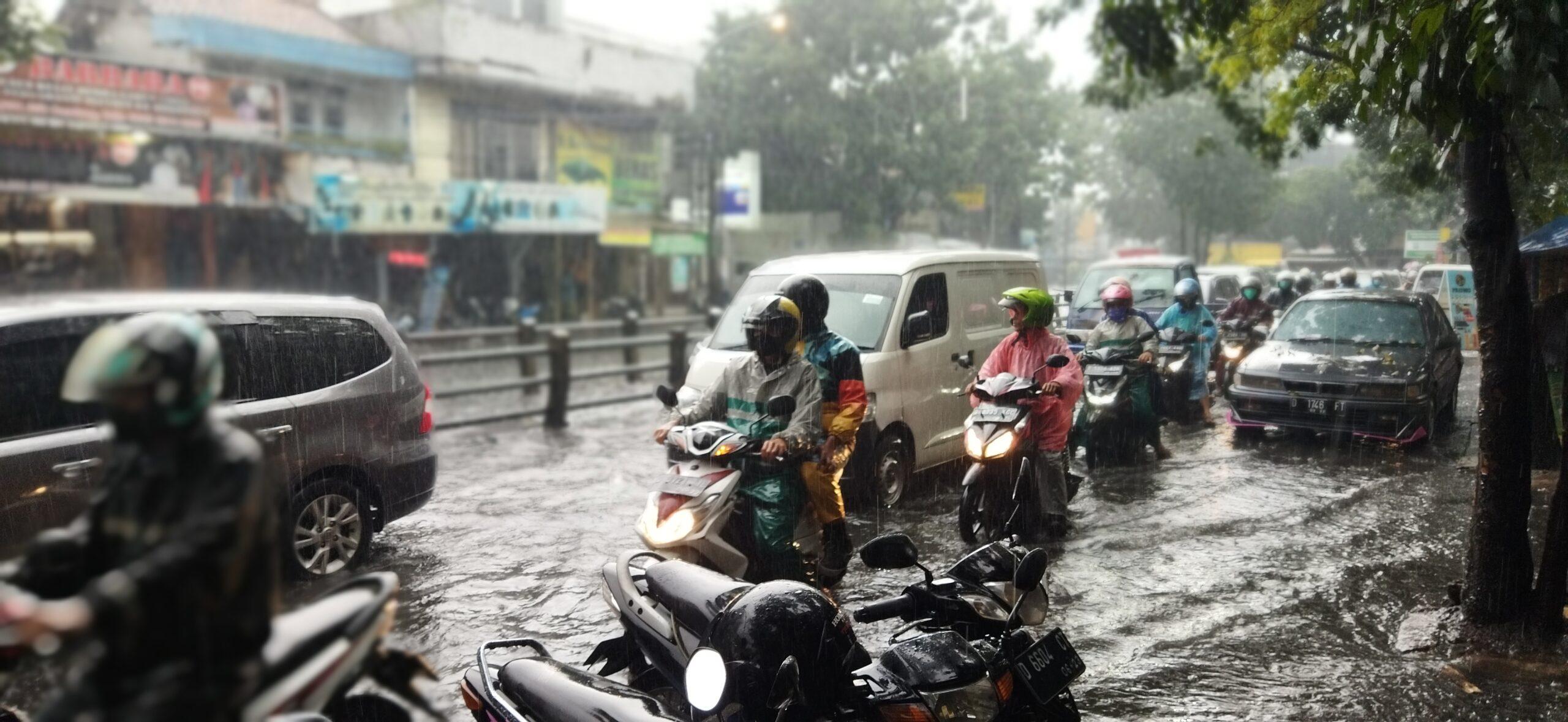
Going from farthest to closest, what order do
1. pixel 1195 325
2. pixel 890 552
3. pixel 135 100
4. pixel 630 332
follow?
pixel 135 100
pixel 630 332
pixel 1195 325
pixel 890 552

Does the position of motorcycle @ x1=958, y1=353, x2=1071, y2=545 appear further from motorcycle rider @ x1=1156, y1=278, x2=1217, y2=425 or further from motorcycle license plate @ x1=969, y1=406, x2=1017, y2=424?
motorcycle rider @ x1=1156, y1=278, x2=1217, y2=425

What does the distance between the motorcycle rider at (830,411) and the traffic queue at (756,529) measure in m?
0.01

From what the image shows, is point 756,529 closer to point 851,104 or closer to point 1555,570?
point 1555,570

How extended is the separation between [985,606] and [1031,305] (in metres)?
3.76

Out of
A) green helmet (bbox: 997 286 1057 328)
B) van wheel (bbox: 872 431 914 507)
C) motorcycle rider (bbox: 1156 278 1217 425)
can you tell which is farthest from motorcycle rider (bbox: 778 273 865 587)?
motorcycle rider (bbox: 1156 278 1217 425)

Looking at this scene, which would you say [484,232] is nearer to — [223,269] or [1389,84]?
[223,269]

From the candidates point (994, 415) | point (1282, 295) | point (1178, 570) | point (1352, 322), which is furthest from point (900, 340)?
point (1282, 295)

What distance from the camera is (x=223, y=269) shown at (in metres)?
23.2

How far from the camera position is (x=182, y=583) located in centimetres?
168

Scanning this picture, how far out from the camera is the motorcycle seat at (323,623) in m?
1.86

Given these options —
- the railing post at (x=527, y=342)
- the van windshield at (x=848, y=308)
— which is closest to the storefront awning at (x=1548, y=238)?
the van windshield at (x=848, y=308)

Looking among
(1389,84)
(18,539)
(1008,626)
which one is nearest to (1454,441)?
(1389,84)

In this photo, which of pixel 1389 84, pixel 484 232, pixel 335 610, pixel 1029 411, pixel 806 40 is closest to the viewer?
pixel 335 610

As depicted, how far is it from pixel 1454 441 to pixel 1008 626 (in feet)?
29.7
